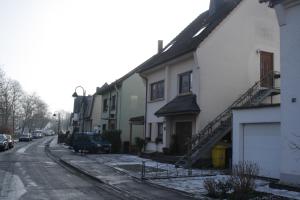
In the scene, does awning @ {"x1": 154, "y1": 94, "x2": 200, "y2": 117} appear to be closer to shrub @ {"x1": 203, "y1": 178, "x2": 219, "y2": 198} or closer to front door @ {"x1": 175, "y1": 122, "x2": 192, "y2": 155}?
front door @ {"x1": 175, "y1": 122, "x2": 192, "y2": 155}

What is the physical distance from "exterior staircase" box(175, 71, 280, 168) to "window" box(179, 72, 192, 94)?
10.4 feet

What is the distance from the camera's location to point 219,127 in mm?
21391

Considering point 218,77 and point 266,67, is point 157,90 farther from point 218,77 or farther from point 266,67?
point 266,67

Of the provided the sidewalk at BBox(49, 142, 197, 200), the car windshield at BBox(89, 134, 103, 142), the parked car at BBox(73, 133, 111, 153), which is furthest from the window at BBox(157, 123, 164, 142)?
the sidewalk at BBox(49, 142, 197, 200)

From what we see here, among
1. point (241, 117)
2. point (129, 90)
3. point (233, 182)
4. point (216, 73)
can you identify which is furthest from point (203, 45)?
point (129, 90)

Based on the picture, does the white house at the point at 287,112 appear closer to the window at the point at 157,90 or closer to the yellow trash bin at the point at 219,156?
the yellow trash bin at the point at 219,156

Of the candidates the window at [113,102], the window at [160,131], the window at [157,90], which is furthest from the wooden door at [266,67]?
the window at [113,102]

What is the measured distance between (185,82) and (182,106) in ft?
7.72

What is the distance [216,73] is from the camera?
2316cm

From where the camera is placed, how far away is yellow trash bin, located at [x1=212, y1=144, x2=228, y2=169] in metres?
20.1

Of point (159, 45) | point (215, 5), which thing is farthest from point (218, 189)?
point (159, 45)

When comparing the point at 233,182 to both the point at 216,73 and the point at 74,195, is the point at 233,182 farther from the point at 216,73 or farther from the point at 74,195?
the point at 216,73

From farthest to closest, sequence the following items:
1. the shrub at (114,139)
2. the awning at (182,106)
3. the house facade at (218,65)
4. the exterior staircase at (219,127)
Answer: the shrub at (114,139) → the house facade at (218,65) → the awning at (182,106) → the exterior staircase at (219,127)

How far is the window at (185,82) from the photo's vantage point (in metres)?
24.7
